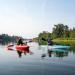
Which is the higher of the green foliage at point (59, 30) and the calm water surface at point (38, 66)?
the green foliage at point (59, 30)

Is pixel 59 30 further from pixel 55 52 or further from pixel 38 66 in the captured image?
pixel 38 66

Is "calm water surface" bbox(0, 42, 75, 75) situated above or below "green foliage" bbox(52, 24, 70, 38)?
below

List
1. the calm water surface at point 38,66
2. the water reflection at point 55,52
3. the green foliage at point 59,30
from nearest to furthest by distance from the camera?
the calm water surface at point 38,66
the water reflection at point 55,52
the green foliage at point 59,30

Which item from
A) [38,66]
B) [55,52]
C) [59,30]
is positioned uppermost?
[59,30]

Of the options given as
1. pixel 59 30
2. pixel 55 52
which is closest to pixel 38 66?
pixel 55 52

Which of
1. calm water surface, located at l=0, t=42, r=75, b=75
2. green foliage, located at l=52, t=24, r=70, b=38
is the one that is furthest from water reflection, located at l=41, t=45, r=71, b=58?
green foliage, located at l=52, t=24, r=70, b=38

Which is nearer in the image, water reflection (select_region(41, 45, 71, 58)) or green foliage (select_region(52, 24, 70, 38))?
water reflection (select_region(41, 45, 71, 58))

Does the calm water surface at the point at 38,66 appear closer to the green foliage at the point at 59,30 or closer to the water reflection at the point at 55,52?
the water reflection at the point at 55,52

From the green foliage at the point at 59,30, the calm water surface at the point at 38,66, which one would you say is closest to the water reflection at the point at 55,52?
the calm water surface at the point at 38,66

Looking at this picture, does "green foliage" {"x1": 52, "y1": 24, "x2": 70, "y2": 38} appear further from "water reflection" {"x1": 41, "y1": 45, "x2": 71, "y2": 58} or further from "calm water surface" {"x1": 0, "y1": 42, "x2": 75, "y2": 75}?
"calm water surface" {"x1": 0, "y1": 42, "x2": 75, "y2": 75}

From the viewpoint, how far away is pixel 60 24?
145750 mm

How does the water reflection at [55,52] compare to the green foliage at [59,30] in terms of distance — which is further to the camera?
the green foliage at [59,30]

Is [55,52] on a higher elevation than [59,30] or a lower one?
lower

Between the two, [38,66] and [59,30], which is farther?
[59,30]
